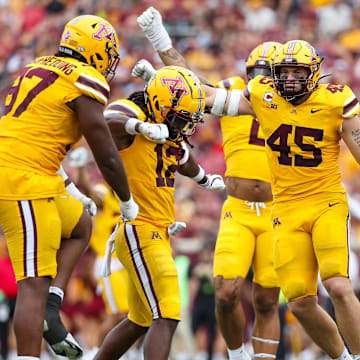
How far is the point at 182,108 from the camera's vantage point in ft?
19.0

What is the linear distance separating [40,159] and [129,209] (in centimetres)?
68

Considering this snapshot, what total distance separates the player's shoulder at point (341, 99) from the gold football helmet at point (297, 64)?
0.35 feet

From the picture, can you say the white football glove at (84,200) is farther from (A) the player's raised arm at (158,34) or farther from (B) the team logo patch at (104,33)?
(A) the player's raised arm at (158,34)

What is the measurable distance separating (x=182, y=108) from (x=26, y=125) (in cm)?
116

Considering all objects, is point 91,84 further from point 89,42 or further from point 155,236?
point 155,236

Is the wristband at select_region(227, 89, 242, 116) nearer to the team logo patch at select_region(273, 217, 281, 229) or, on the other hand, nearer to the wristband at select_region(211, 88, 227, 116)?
the wristband at select_region(211, 88, 227, 116)

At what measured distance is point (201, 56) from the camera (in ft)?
48.4

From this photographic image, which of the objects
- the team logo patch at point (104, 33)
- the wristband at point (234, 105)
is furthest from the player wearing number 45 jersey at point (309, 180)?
the team logo patch at point (104, 33)

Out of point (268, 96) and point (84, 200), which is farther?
point (84, 200)

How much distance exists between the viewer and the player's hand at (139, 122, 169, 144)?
5.44m

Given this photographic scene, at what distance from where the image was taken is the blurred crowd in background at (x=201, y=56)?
1048cm

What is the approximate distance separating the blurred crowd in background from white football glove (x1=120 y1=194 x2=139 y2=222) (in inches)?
157

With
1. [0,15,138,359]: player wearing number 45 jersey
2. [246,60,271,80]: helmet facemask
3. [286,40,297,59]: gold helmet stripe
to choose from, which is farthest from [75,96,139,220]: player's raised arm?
[246,60,271,80]: helmet facemask

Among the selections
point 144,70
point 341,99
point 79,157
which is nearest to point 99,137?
point 144,70
